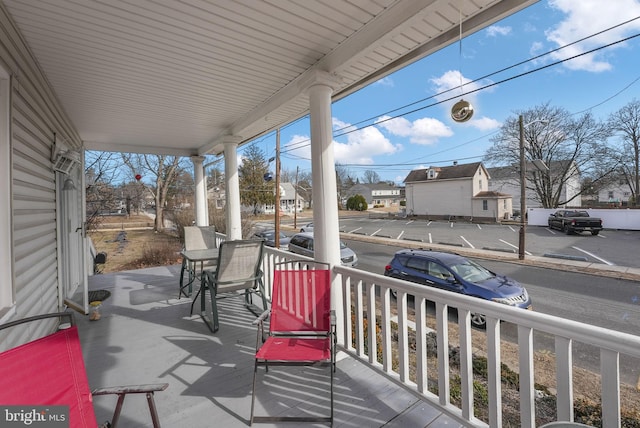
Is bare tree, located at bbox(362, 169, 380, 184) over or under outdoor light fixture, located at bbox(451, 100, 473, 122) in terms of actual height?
over

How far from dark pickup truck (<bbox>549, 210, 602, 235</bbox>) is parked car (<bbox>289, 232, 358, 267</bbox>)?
14.2m

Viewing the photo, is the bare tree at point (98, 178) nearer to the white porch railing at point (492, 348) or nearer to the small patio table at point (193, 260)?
the small patio table at point (193, 260)

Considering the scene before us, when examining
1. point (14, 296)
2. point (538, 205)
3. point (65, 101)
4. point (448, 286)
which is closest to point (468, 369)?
point (14, 296)

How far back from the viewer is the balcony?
135cm

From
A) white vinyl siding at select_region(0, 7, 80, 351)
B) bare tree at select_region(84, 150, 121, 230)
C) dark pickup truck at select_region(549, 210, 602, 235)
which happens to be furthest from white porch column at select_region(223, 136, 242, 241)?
dark pickup truck at select_region(549, 210, 602, 235)

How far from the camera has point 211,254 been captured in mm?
4348

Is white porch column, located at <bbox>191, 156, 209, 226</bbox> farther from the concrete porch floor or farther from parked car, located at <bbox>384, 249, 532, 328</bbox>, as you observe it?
parked car, located at <bbox>384, 249, 532, 328</bbox>

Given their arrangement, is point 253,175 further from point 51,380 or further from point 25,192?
point 51,380

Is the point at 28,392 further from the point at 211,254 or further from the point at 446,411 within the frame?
the point at 211,254

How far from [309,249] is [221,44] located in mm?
7820

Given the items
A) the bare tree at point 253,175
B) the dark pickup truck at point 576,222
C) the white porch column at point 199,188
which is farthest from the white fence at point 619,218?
the bare tree at point 253,175

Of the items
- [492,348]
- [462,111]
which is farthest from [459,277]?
[492,348]

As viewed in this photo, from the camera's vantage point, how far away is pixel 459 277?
565 centimetres

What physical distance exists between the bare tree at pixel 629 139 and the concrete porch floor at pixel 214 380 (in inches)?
1060
